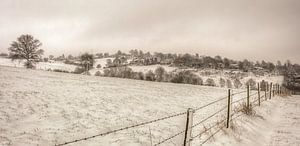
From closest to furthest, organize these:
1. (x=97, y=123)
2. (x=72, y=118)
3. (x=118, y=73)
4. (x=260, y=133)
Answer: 1. (x=260, y=133)
2. (x=97, y=123)
3. (x=72, y=118)
4. (x=118, y=73)

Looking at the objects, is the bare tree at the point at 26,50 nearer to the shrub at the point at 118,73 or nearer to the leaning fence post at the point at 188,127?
the shrub at the point at 118,73

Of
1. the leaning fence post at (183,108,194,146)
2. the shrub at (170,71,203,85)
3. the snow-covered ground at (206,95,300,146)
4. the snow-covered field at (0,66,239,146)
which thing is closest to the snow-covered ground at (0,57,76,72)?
the shrub at (170,71,203,85)

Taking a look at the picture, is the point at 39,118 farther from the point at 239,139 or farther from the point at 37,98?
the point at 239,139

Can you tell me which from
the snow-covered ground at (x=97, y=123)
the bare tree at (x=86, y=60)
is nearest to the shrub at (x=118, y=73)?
the bare tree at (x=86, y=60)

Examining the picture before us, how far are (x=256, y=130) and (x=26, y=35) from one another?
71.4 meters

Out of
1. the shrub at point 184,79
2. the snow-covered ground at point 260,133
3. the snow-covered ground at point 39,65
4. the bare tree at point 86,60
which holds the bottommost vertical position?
the shrub at point 184,79

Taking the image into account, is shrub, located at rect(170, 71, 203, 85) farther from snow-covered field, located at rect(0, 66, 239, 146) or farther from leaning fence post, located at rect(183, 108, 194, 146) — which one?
leaning fence post, located at rect(183, 108, 194, 146)

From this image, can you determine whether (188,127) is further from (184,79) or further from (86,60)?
(86,60)

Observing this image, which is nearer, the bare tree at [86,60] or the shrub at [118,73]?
the shrub at [118,73]

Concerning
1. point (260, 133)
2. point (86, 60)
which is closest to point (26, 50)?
point (86, 60)

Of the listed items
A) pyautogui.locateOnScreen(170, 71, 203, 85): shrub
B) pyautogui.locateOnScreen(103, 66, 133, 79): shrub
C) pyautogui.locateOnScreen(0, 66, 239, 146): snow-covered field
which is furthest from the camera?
pyautogui.locateOnScreen(170, 71, 203, 85): shrub

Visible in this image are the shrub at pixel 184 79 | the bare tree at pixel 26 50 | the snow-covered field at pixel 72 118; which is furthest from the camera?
the shrub at pixel 184 79

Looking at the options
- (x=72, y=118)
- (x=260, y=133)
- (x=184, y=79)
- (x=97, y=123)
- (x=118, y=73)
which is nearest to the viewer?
(x=260, y=133)

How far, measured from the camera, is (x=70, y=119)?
1444cm
